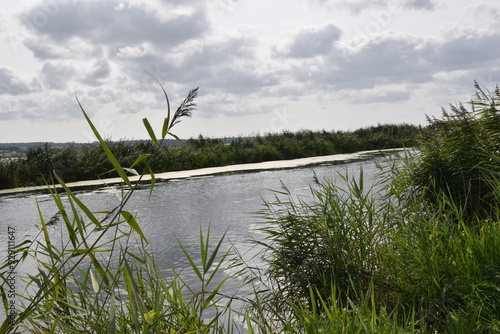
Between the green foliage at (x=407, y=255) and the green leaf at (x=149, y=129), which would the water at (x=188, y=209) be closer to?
the green foliage at (x=407, y=255)

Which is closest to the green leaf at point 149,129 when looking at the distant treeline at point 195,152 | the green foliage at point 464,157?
the green foliage at point 464,157

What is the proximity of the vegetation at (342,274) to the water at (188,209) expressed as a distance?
1.69ft

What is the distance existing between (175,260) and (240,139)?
1328cm

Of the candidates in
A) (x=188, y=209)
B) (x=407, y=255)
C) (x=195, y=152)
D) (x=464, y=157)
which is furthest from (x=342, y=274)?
(x=195, y=152)

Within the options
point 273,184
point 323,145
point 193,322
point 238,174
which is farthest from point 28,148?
point 193,322

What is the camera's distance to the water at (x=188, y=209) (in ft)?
18.5

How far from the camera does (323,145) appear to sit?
20531 mm

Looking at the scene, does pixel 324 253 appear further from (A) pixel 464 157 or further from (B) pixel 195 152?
(B) pixel 195 152

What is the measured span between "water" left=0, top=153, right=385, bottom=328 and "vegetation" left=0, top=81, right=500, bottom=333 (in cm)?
51

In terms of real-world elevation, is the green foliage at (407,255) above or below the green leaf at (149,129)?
below

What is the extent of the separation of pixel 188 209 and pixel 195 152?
324 inches

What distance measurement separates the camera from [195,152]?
16516 mm

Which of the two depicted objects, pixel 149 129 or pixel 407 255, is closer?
pixel 149 129

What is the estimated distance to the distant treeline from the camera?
42.7ft
